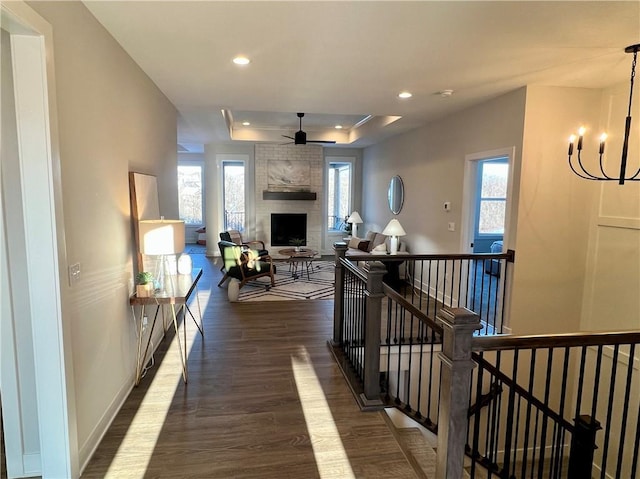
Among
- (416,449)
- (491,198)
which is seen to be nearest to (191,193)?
(491,198)

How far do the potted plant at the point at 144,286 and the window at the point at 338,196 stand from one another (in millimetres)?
7157

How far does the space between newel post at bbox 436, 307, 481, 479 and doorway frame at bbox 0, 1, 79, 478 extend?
6.45 ft

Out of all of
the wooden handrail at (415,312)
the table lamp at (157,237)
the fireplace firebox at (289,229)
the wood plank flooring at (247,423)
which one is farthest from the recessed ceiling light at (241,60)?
the fireplace firebox at (289,229)

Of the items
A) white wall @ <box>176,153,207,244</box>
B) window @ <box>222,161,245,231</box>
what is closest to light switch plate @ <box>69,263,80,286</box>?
window @ <box>222,161,245,231</box>

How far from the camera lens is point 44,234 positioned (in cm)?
189

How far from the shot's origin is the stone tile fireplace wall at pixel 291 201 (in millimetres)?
9242

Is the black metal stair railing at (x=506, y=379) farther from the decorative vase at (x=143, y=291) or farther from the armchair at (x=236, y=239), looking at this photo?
the armchair at (x=236, y=239)

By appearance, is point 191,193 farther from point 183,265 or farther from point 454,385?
point 454,385

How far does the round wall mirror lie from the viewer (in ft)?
23.8

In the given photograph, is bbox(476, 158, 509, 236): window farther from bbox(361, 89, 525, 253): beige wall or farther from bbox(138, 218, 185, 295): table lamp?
bbox(138, 218, 185, 295): table lamp

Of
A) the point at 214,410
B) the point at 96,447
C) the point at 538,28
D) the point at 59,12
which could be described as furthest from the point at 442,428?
the point at 59,12

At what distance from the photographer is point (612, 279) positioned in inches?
157

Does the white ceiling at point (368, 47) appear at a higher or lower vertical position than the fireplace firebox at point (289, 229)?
higher

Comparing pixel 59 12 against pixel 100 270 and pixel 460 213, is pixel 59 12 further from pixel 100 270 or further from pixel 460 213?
pixel 460 213
